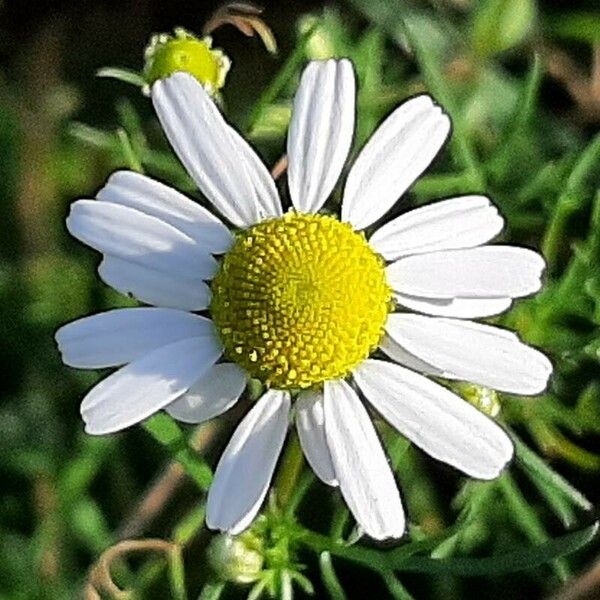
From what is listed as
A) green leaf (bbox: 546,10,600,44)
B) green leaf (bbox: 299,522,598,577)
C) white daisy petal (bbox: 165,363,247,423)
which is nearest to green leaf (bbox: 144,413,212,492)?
white daisy petal (bbox: 165,363,247,423)

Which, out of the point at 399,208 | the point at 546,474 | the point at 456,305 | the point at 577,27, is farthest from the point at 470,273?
the point at 577,27

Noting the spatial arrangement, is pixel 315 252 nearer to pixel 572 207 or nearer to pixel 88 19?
pixel 572 207

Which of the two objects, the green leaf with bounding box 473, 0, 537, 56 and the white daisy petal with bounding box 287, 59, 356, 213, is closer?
the white daisy petal with bounding box 287, 59, 356, 213

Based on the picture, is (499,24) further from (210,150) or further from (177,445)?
(177,445)

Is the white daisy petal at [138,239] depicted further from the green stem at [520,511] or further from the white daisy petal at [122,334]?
the green stem at [520,511]

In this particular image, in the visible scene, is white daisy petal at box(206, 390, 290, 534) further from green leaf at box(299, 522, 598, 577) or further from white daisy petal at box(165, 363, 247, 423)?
green leaf at box(299, 522, 598, 577)

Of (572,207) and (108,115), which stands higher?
(572,207)

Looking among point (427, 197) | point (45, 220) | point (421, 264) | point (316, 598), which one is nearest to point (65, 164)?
point (45, 220)
